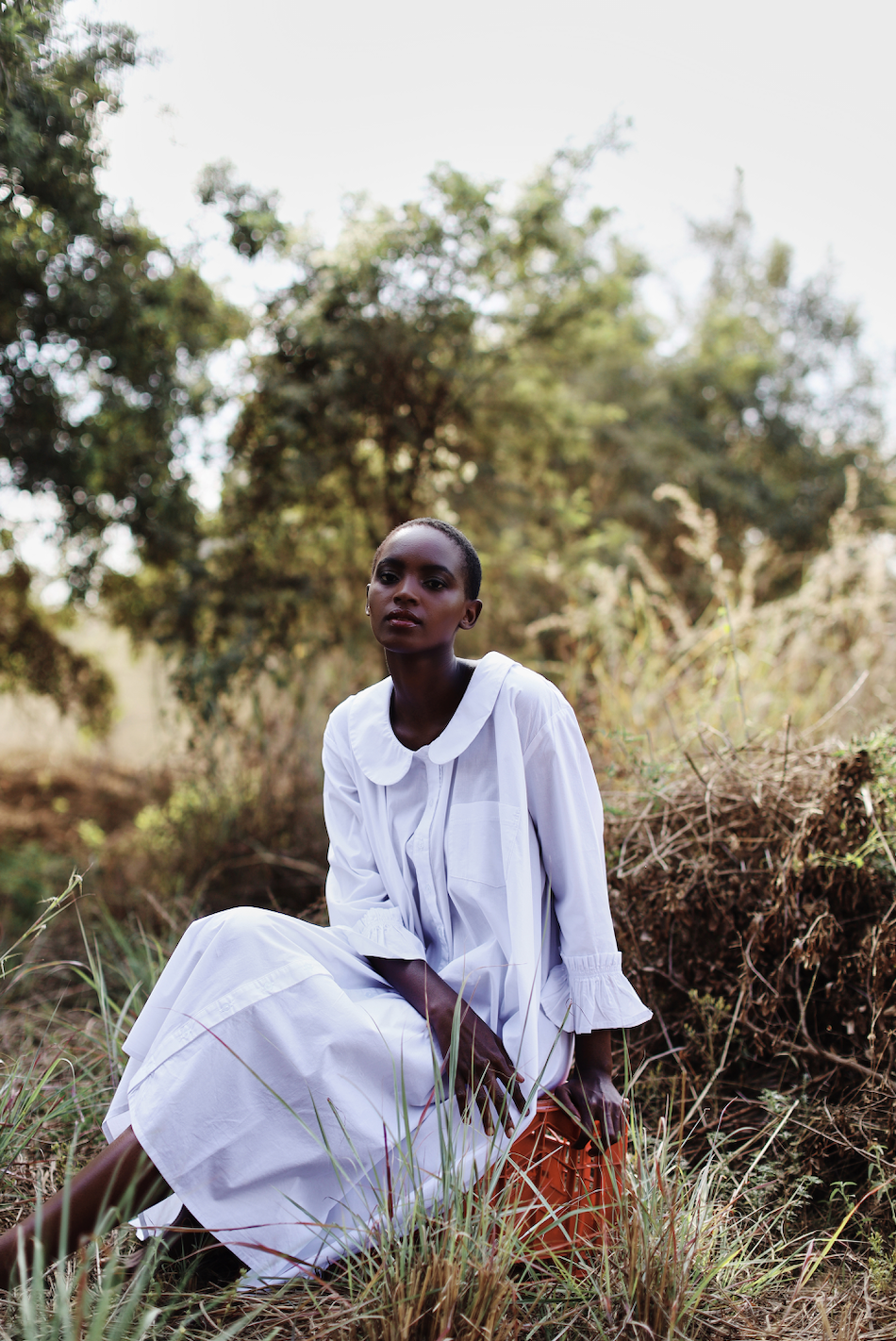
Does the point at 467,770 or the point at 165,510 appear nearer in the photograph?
the point at 467,770

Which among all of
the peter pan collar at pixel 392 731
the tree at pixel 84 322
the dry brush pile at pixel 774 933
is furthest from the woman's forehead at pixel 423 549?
the tree at pixel 84 322

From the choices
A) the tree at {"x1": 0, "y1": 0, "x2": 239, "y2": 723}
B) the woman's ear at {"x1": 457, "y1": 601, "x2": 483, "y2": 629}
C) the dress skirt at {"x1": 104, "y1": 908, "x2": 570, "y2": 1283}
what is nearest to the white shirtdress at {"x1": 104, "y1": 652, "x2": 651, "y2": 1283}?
the dress skirt at {"x1": 104, "y1": 908, "x2": 570, "y2": 1283}

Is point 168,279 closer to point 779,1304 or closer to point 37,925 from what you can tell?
point 37,925

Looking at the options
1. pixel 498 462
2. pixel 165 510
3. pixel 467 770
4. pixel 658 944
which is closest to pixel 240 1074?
pixel 467 770

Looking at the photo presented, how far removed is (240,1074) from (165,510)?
415 cm

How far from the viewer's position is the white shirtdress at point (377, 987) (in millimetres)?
1553

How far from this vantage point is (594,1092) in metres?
1.76

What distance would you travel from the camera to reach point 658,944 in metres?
2.54

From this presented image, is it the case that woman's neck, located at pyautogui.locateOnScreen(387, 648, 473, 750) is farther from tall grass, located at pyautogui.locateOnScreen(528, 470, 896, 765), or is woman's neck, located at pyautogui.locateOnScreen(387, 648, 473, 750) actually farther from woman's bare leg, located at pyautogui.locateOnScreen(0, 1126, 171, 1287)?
tall grass, located at pyautogui.locateOnScreen(528, 470, 896, 765)

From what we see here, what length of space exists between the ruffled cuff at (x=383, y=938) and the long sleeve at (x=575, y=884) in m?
0.30

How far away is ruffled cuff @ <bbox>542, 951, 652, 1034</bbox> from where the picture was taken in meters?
1.77

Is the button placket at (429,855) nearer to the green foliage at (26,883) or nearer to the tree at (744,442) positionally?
the green foliage at (26,883)

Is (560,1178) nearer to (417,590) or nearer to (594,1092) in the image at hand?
(594,1092)

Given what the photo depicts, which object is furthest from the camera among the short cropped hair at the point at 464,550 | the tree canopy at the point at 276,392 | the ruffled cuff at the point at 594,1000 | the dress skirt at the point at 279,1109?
the tree canopy at the point at 276,392
